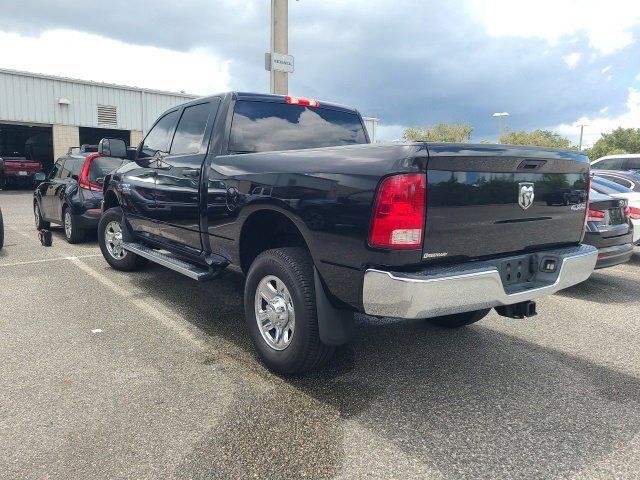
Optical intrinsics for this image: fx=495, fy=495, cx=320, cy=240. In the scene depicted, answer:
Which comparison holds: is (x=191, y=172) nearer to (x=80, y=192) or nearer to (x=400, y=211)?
(x=400, y=211)

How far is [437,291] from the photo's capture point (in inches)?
98.9

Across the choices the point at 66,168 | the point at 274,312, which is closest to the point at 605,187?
the point at 274,312

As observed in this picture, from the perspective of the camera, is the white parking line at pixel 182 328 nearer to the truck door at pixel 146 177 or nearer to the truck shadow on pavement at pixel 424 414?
the truck shadow on pavement at pixel 424 414

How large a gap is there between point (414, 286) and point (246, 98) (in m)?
2.50

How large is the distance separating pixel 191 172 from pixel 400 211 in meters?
2.27

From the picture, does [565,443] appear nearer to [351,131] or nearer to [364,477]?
[364,477]

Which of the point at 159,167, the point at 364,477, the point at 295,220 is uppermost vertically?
the point at 159,167

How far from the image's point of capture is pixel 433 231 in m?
2.59

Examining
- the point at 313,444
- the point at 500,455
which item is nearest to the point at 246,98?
the point at 313,444

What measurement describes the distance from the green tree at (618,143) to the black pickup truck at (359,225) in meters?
58.2

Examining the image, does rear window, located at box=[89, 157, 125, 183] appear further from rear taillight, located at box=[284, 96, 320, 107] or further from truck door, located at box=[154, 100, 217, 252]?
rear taillight, located at box=[284, 96, 320, 107]

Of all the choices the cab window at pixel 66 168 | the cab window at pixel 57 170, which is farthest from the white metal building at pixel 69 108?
the cab window at pixel 66 168

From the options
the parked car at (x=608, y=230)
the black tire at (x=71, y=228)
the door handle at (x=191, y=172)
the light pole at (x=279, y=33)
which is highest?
the light pole at (x=279, y=33)

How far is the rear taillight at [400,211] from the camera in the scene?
2492 millimetres
